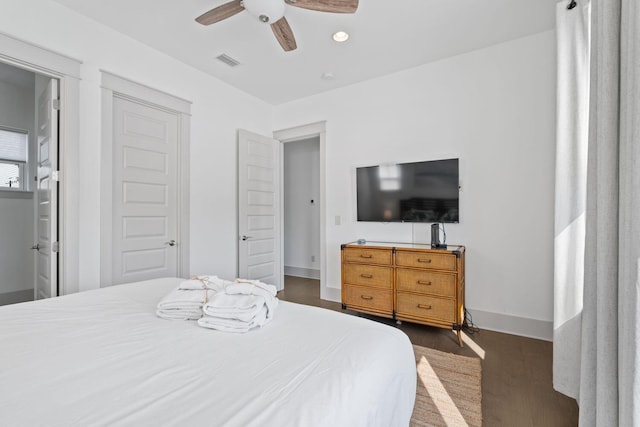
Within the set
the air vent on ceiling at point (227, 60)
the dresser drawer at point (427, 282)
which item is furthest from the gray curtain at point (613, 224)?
the air vent on ceiling at point (227, 60)

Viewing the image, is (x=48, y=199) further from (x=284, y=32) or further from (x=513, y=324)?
(x=513, y=324)

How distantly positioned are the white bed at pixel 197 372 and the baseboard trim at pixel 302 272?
404cm

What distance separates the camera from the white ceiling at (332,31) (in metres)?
2.37

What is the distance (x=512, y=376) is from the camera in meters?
2.09

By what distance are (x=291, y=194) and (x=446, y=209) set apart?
11.1 feet

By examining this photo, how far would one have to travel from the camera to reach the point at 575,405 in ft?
5.78

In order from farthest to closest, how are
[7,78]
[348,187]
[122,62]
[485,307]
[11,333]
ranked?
[348,187] → [7,78] → [485,307] → [122,62] → [11,333]

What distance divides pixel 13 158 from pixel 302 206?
4125 millimetres

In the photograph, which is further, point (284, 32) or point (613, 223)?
point (284, 32)

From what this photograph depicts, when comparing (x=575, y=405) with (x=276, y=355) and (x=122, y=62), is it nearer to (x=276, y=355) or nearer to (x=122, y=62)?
(x=276, y=355)

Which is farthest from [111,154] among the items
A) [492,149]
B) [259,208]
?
[492,149]

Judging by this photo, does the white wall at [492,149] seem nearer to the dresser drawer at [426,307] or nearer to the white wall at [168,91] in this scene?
the dresser drawer at [426,307]

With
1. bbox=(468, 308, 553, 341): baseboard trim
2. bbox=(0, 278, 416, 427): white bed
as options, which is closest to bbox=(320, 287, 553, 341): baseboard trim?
bbox=(468, 308, 553, 341): baseboard trim

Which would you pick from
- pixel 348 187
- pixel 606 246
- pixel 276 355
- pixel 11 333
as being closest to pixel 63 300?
pixel 11 333
